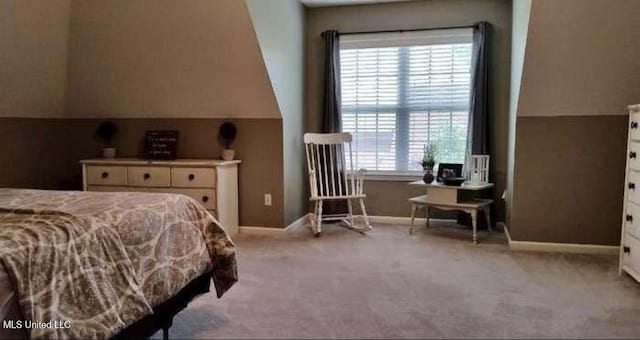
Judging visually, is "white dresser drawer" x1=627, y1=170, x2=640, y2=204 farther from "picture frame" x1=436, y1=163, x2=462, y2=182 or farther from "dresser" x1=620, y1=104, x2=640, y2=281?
"picture frame" x1=436, y1=163, x2=462, y2=182

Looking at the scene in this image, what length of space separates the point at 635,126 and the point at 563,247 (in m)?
1.17

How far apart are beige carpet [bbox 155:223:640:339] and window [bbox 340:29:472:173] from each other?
1134 mm

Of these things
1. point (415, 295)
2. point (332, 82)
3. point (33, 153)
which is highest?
point (332, 82)

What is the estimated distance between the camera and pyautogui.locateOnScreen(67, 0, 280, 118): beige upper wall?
3.60m

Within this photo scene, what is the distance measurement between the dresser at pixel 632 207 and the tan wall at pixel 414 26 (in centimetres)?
143

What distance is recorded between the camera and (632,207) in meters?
2.98

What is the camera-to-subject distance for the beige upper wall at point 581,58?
3.07m

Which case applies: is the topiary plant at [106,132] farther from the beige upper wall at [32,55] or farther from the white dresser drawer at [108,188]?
the white dresser drawer at [108,188]

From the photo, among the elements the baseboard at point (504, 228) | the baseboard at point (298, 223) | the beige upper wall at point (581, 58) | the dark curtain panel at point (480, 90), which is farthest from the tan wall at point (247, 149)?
the beige upper wall at point (581, 58)

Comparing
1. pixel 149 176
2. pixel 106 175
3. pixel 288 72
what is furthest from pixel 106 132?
pixel 288 72

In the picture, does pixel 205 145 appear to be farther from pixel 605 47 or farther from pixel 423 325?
pixel 605 47

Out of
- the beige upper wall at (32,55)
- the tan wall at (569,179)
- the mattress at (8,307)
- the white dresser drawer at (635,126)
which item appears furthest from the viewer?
the tan wall at (569,179)

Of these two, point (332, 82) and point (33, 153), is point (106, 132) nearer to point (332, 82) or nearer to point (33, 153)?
point (33, 153)

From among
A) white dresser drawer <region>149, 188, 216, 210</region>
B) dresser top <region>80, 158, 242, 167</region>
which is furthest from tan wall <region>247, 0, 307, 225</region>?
white dresser drawer <region>149, 188, 216, 210</region>
